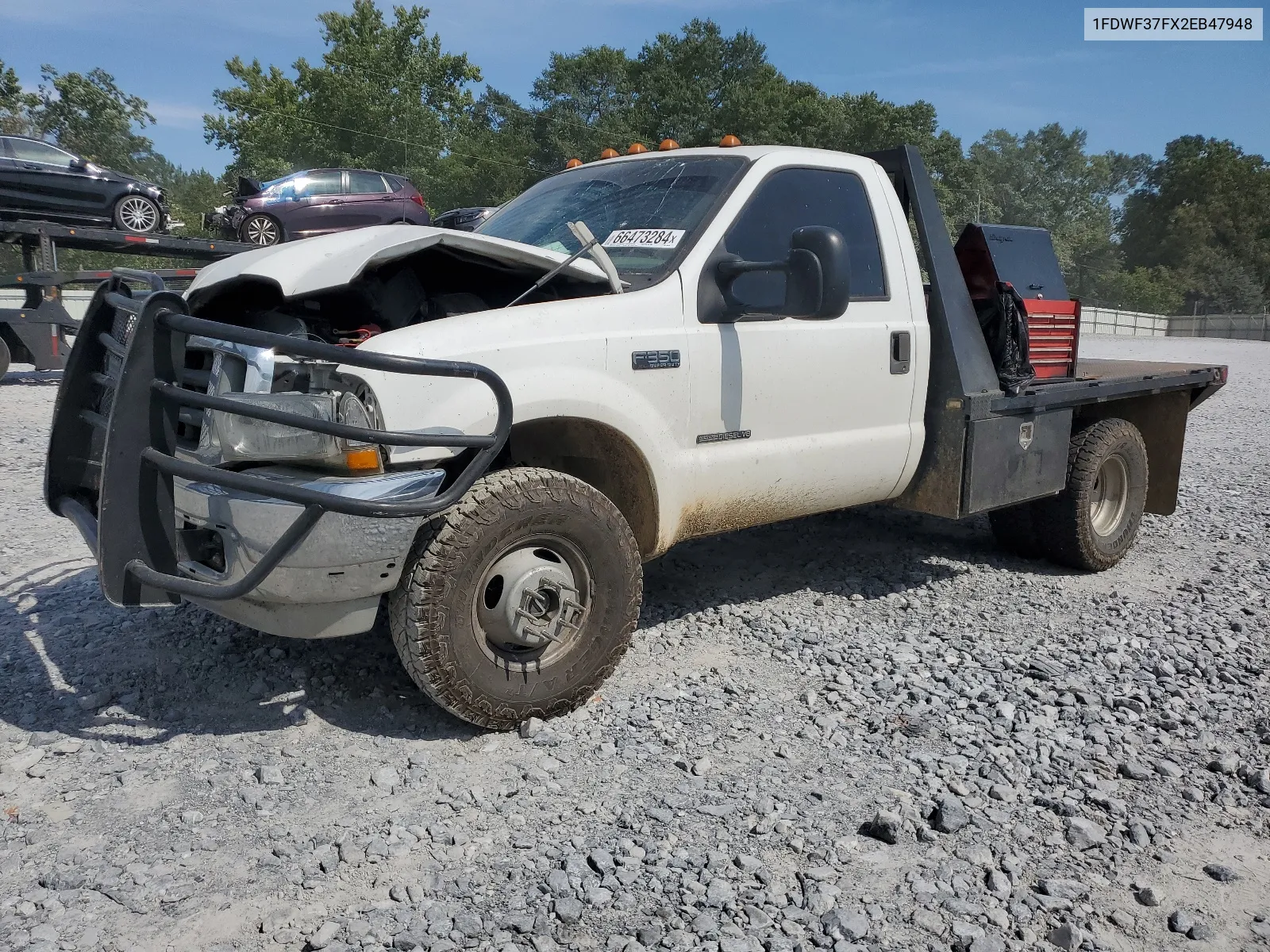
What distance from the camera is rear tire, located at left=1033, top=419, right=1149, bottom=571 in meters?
5.24

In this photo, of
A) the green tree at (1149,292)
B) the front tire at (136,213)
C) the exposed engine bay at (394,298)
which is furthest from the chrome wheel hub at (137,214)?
the green tree at (1149,292)

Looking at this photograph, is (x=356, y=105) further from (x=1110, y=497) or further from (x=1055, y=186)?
(x=1055, y=186)

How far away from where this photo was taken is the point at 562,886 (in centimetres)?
243

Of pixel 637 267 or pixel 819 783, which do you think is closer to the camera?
pixel 819 783

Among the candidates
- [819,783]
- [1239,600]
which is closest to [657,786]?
[819,783]

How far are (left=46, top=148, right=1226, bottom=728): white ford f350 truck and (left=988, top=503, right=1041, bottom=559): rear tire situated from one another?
439 millimetres

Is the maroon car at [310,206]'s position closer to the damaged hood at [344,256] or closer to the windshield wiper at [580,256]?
the damaged hood at [344,256]

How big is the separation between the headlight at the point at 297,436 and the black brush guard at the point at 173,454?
11 cm

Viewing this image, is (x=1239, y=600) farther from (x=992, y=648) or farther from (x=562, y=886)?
(x=562, y=886)

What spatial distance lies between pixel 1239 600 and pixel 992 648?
168cm

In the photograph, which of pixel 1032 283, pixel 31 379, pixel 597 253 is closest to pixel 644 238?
pixel 597 253

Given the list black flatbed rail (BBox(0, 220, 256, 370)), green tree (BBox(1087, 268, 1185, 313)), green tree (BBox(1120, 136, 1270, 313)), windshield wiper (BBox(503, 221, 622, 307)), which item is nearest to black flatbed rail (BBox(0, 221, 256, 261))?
black flatbed rail (BBox(0, 220, 256, 370))

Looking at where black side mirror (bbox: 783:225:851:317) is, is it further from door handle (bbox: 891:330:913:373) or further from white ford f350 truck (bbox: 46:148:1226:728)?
door handle (bbox: 891:330:913:373)

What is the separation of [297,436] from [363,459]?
0.20 metres
